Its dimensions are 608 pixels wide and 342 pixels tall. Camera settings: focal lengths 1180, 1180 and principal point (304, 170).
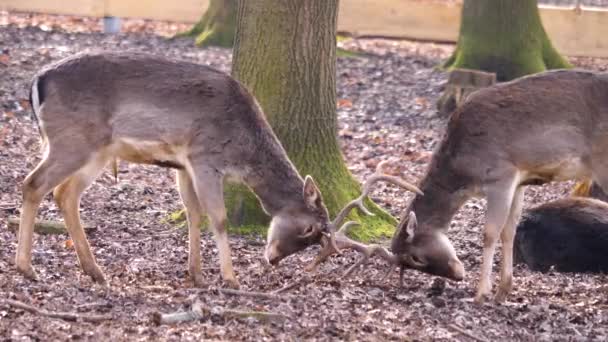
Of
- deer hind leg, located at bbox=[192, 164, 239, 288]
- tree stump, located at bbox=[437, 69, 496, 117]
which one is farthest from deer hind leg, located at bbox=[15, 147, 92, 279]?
tree stump, located at bbox=[437, 69, 496, 117]

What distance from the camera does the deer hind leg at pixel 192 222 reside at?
8484 millimetres

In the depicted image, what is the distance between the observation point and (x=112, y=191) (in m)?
11.5

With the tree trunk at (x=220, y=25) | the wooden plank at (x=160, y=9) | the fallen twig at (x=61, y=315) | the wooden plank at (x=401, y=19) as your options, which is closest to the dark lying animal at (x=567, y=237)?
the fallen twig at (x=61, y=315)

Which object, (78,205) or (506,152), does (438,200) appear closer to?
(506,152)

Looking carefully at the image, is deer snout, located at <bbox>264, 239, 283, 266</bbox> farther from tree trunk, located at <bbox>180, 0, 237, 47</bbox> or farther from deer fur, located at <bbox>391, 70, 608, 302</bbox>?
tree trunk, located at <bbox>180, 0, 237, 47</bbox>

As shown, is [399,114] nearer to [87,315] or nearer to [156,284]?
[156,284]

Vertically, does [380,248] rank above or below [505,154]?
below

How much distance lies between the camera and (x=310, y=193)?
27.7ft

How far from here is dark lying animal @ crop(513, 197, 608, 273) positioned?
926 centimetres

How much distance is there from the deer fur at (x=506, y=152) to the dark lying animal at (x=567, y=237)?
77 centimetres

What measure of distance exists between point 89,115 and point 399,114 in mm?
7473

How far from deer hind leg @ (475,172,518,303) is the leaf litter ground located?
0.20 meters

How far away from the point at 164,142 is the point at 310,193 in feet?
3.62

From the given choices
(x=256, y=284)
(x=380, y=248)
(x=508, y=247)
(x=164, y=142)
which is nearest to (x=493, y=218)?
(x=508, y=247)
